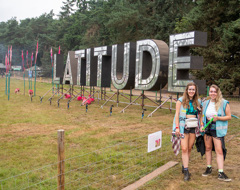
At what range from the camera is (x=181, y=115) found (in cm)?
559

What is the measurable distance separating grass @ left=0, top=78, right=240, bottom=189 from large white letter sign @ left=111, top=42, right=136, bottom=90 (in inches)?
133

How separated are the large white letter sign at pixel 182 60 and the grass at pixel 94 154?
1.91m

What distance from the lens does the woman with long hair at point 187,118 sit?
5.54m

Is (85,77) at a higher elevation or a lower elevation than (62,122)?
higher

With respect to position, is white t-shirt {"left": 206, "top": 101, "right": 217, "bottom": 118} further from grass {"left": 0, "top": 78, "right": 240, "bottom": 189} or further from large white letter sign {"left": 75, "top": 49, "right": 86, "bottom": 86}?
large white letter sign {"left": 75, "top": 49, "right": 86, "bottom": 86}

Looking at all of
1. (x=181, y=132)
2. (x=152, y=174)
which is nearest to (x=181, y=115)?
(x=181, y=132)

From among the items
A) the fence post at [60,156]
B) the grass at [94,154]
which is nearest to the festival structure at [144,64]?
the grass at [94,154]

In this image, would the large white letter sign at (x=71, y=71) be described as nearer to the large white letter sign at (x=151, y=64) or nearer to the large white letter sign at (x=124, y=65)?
the large white letter sign at (x=124, y=65)

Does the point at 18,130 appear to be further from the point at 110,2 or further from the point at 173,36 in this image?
the point at 110,2

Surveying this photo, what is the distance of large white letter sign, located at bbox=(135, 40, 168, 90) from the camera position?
14445 mm

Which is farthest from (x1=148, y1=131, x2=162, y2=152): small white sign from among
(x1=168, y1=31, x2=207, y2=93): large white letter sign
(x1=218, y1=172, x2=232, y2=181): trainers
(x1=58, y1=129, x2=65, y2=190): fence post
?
(x1=168, y1=31, x2=207, y2=93): large white letter sign

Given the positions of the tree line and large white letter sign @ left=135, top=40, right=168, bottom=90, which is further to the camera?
the tree line

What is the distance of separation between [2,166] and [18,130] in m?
4.21

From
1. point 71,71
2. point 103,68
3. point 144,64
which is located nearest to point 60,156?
point 144,64
